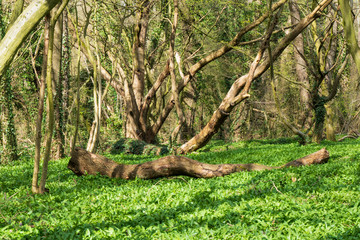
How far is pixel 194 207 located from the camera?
6.11 m

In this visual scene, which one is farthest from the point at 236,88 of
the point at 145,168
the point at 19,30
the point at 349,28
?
the point at 19,30

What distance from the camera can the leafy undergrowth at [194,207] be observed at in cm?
480

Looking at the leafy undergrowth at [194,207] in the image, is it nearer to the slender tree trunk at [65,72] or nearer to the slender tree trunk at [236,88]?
the slender tree trunk at [236,88]

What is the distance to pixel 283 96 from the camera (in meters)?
26.4

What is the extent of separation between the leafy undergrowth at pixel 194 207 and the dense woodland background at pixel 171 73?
1439mm

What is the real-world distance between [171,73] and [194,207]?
948cm

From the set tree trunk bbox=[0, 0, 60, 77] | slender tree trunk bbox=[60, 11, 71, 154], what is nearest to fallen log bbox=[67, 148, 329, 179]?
tree trunk bbox=[0, 0, 60, 77]

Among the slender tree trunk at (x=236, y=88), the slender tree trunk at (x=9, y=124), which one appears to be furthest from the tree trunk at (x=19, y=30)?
the slender tree trunk at (x=9, y=124)

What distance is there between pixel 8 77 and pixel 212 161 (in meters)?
8.88

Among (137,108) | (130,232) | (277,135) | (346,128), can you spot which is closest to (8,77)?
(137,108)

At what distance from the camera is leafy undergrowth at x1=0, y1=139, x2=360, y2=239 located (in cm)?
480

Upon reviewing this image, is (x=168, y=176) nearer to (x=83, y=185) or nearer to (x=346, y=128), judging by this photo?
(x=83, y=185)

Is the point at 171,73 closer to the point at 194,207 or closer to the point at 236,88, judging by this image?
the point at 236,88

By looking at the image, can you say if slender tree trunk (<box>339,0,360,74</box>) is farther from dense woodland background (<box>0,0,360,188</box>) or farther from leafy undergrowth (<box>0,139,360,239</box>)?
leafy undergrowth (<box>0,139,360,239</box>)
